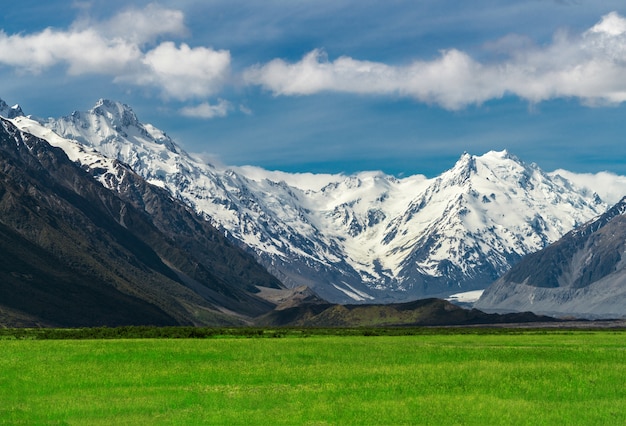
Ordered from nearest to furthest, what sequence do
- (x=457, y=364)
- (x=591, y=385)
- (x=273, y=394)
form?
(x=273, y=394) → (x=591, y=385) → (x=457, y=364)

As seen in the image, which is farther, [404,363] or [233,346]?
[233,346]

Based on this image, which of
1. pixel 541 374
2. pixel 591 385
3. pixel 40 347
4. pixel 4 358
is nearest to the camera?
pixel 591 385

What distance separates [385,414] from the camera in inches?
2333

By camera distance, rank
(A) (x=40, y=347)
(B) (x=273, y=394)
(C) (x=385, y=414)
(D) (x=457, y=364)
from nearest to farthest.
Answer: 1. (C) (x=385, y=414)
2. (B) (x=273, y=394)
3. (D) (x=457, y=364)
4. (A) (x=40, y=347)

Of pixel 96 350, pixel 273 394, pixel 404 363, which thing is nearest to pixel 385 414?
pixel 273 394

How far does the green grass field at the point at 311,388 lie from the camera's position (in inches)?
2319

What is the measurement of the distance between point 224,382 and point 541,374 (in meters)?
25.5

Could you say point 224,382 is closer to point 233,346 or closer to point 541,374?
point 541,374

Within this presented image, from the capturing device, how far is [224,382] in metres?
74.8

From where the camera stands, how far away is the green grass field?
58906 mm

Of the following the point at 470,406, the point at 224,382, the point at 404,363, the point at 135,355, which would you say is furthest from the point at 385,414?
the point at 135,355

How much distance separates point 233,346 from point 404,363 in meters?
33.5

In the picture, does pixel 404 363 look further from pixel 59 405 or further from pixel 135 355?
pixel 59 405

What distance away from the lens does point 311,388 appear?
70.1 meters
